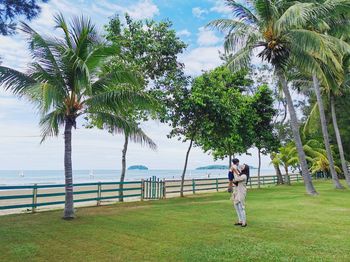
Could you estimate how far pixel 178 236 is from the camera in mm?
7918

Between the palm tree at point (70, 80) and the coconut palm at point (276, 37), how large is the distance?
861cm

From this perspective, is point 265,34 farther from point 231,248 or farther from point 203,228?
point 231,248

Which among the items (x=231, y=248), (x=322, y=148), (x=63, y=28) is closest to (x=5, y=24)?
(x=63, y=28)

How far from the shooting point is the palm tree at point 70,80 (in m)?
9.94

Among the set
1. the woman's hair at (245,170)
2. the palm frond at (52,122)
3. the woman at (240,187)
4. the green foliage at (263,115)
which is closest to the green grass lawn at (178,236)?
the woman at (240,187)

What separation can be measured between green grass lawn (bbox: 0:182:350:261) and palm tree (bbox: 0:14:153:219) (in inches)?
74.0

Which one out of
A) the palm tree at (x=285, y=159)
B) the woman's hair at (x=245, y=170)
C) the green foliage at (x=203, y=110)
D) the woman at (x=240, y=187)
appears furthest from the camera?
the palm tree at (x=285, y=159)

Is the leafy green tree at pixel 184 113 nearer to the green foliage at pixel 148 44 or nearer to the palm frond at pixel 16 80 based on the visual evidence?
the green foliage at pixel 148 44

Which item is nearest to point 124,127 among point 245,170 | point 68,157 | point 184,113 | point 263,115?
point 68,157

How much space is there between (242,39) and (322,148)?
2337cm

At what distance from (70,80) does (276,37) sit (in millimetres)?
10909

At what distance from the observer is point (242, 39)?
1802 cm

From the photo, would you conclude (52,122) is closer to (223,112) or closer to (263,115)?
(223,112)

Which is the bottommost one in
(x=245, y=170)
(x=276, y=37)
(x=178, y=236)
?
(x=178, y=236)
